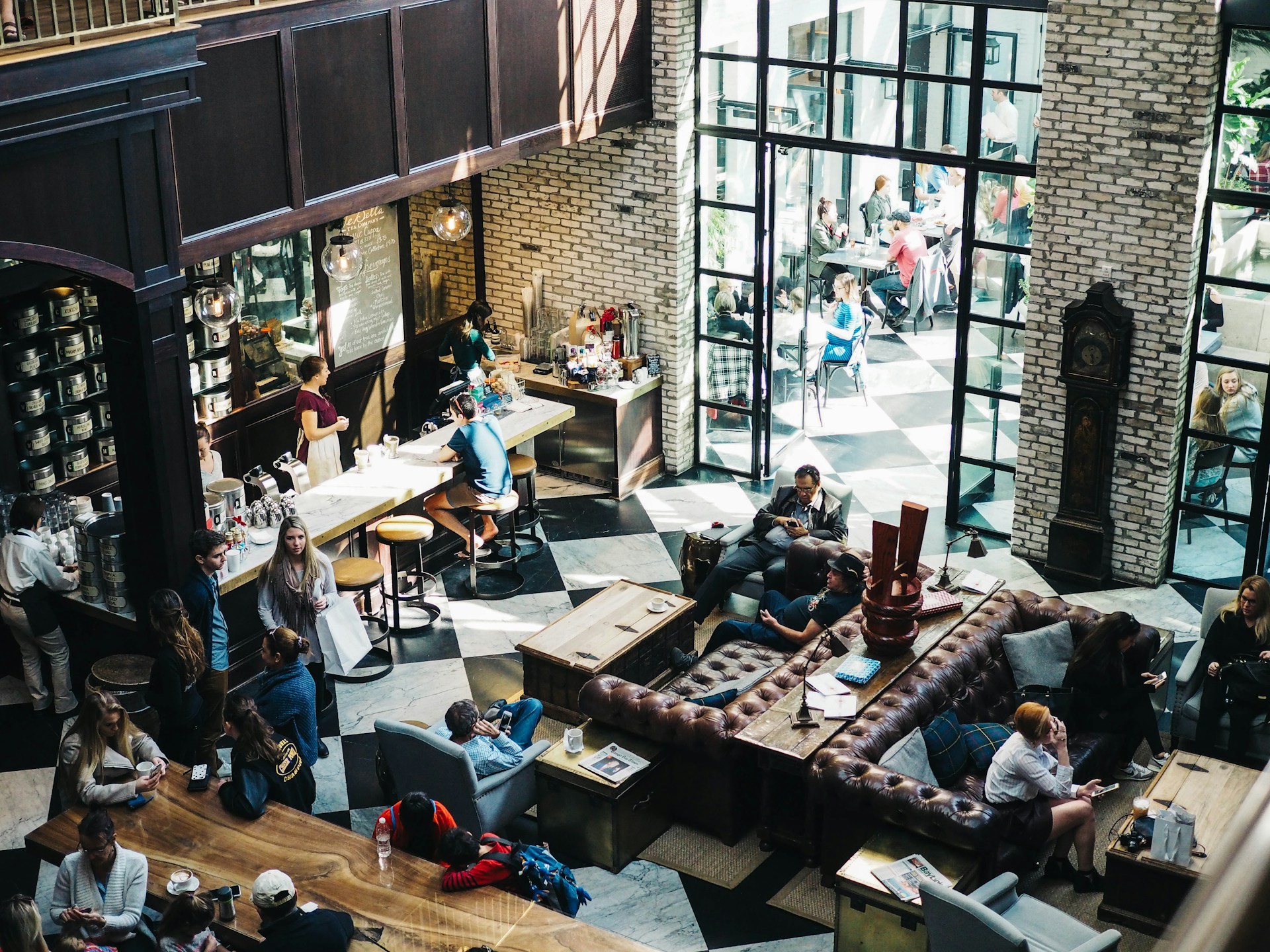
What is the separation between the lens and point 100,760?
659 centimetres

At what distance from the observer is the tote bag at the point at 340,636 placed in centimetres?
819

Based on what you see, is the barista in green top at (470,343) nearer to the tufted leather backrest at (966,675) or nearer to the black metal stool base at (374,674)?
the black metal stool base at (374,674)

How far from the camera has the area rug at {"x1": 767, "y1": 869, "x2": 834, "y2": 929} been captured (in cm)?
693

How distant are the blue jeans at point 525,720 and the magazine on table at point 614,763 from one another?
1.34ft

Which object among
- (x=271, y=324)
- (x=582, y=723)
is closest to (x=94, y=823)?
(x=582, y=723)

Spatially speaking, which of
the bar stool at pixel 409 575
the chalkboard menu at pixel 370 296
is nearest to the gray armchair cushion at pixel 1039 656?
the bar stool at pixel 409 575

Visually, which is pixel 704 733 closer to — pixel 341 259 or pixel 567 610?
pixel 567 610

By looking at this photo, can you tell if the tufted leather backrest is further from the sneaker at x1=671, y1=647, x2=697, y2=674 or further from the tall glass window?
the tall glass window

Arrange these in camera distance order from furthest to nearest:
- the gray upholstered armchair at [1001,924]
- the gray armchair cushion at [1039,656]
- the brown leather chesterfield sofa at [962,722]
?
→ the gray armchair cushion at [1039,656]
the brown leather chesterfield sofa at [962,722]
the gray upholstered armchair at [1001,924]

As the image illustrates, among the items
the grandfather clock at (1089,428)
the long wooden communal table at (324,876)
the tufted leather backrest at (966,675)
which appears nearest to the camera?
the long wooden communal table at (324,876)

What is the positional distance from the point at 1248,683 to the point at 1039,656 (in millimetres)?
1124

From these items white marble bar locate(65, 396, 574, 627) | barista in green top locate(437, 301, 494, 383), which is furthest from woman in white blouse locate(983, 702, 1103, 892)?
barista in green top locate(437, 301, 494, 383)

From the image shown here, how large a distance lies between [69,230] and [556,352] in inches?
216

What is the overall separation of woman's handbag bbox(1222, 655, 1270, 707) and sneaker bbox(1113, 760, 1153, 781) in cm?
65
